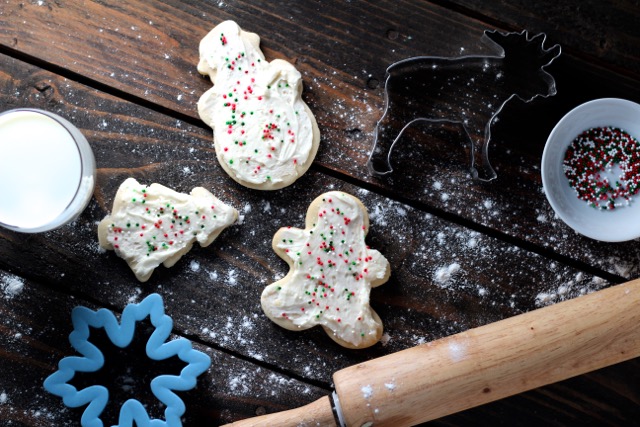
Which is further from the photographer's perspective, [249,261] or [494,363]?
[249,261]

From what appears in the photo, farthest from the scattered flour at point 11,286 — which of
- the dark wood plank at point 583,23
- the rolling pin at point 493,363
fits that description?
the dark wood plank at point 583,23

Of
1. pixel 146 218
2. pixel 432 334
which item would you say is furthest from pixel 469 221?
pixel 146 218

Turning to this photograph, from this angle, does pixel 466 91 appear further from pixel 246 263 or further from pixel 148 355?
pixel 148 355

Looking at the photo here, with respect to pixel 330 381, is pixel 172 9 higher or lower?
higher

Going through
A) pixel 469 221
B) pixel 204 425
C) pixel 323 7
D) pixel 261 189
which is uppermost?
pixel 323 7

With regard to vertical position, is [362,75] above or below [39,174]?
above

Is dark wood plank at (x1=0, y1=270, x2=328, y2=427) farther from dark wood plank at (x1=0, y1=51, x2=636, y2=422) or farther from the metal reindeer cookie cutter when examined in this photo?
the metal reindeer cookie cutter

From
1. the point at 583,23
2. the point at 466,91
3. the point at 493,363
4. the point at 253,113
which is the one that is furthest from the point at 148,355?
the point at 583,23

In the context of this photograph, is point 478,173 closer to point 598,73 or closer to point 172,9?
point 598,73
